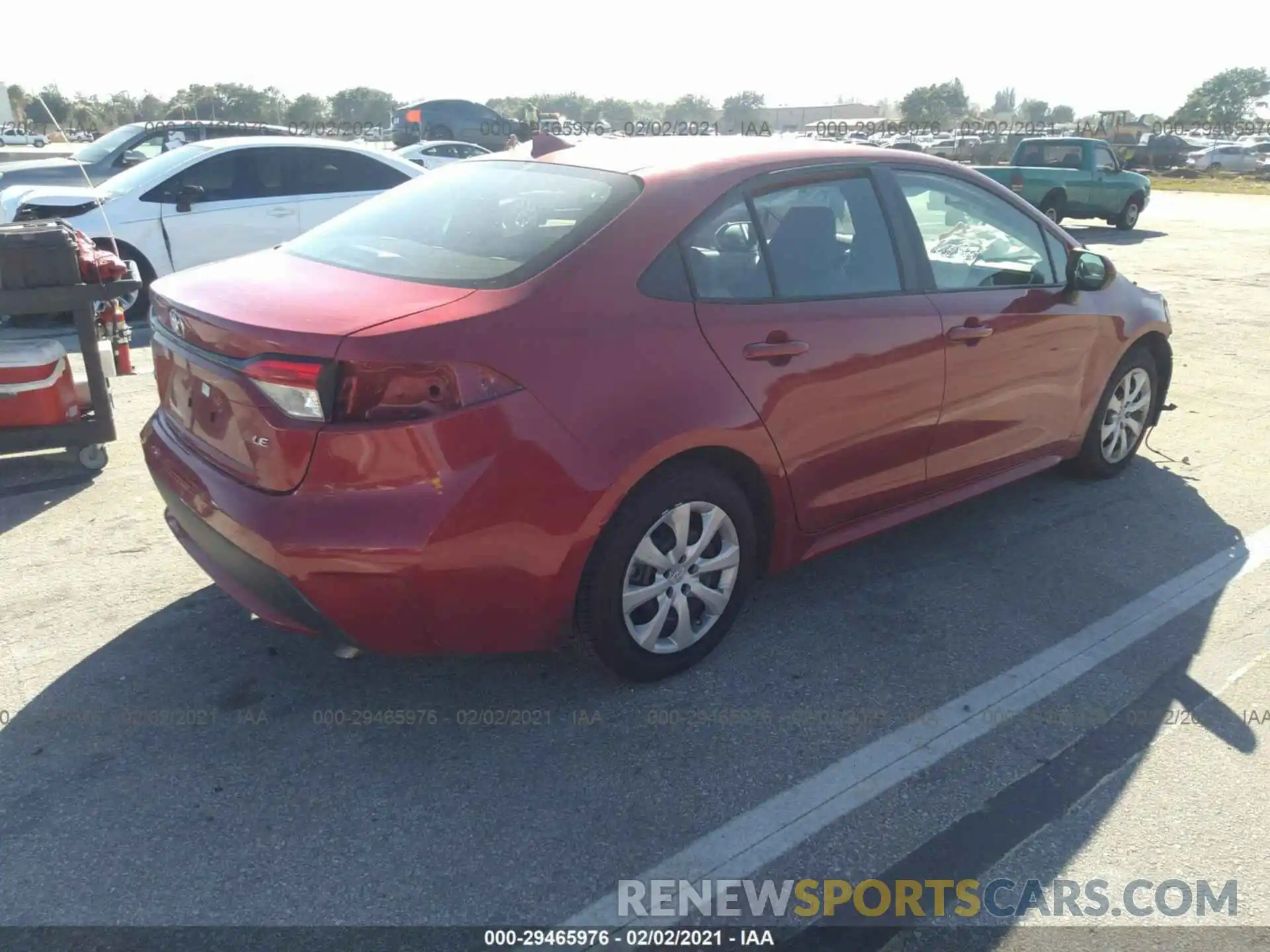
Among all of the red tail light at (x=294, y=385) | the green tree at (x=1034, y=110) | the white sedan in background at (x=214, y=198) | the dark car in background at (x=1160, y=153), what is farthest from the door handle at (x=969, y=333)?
the green tree at (x=1034, y=110)

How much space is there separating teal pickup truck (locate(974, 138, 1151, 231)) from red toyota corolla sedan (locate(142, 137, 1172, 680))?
16.5 m

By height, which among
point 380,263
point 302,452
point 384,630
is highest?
point 380,263

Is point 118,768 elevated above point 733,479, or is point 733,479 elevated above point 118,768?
point 733,479

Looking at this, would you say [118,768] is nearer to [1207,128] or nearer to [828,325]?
[828,325]

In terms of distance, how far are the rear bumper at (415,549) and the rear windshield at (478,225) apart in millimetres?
570

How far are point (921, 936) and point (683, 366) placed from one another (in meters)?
1.67

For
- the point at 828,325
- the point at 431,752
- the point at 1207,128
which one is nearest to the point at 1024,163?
the point at 828,325

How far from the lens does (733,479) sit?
133 inches

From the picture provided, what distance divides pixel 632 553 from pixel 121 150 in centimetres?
1100

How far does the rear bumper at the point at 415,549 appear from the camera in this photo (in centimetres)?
267

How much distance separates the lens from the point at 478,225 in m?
3.35

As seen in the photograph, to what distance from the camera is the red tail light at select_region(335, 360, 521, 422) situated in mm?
2627

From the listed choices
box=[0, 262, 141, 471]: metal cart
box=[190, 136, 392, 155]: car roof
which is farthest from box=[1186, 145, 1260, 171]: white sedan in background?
box=[0, 262, 141, 471]: metal cart

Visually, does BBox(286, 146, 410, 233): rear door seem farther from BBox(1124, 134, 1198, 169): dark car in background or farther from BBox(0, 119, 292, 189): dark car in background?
BBox(1124, 134, 1198, 169): dark car in background
